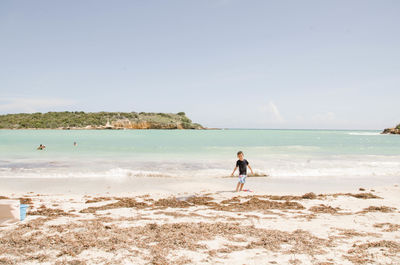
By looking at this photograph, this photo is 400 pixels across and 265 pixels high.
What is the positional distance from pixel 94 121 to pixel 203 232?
155072mm

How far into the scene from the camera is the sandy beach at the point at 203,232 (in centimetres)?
441

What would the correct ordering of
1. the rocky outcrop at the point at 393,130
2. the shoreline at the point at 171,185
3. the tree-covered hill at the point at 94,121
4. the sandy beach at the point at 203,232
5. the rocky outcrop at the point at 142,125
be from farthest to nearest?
1. the rocky outcrop at the point at 142,125
2. the tree-covered hill at the point at 94,121
3. the rocky outcrop at the point at 393,130
4. the shoreline at the point at 171,185
5. the sandy beach at the point at 203,232

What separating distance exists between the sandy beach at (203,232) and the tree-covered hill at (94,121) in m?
144

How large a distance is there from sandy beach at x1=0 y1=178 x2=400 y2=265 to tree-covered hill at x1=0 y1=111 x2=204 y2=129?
5650 inches

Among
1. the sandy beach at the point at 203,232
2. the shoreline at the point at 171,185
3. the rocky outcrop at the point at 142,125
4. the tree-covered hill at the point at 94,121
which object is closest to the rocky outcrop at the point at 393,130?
the tree-covered hill at the point at 94,121

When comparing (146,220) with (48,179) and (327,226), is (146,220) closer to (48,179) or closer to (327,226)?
(327,226)

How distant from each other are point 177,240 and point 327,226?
3357 mm

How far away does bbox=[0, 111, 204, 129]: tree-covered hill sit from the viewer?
453 ft

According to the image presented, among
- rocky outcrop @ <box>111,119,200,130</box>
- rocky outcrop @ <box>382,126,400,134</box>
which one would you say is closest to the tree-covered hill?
rocky outcrop @ <box>111,119,200,130</box>

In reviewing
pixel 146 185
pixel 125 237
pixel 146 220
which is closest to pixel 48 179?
pixel 146 185

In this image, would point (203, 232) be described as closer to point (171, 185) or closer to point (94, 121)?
point (171, 185)

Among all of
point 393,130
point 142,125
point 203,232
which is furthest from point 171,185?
point 142,125

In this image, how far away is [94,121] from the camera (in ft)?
490

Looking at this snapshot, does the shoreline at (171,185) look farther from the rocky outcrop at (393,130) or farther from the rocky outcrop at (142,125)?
the rocky outcrop at (142,125)
